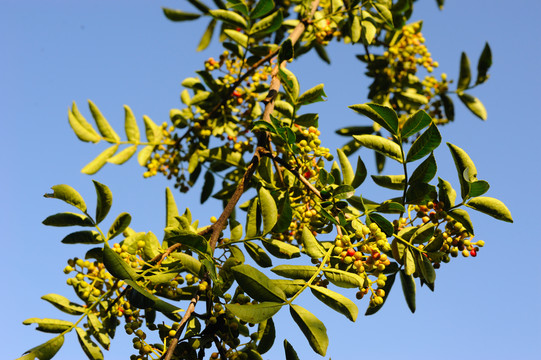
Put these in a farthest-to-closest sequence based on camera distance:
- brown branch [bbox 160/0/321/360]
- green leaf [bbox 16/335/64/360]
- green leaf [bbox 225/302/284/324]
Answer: green leaf [bbox 16/335/64/360]
brown branch [bbox 160/0/321/360]
green leaf [bbox 225/302/284/324]

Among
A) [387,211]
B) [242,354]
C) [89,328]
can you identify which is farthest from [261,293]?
[89,328]

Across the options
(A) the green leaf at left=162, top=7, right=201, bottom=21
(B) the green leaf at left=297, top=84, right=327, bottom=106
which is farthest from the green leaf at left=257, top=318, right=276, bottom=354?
(A) the green leaf at left=162, top=7, right=201, bottom=21

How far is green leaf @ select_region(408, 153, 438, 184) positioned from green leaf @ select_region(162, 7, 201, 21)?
165cm

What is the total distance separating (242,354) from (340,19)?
1.72m

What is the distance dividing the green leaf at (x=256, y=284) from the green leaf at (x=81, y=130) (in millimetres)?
1381

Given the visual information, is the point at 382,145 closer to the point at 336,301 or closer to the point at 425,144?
the point at 425,144

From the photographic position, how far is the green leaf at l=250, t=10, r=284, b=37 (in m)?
2.43

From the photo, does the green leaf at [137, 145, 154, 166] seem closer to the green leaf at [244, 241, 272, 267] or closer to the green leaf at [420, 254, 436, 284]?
the green leaf at [244, 241, 272, 267]

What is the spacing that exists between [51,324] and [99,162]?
976mm

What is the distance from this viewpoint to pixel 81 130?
2.49 metres

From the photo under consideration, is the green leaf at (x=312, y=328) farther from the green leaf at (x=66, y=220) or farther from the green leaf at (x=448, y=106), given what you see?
the green leaf at (x=448, y=106)

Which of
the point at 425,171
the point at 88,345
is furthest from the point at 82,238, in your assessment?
the point at 425,171

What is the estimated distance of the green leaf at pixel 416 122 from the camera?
1.63 metres

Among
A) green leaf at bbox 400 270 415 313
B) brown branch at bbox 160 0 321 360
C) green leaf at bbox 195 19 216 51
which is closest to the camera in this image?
brown branch at bbox 160 0 321 360
